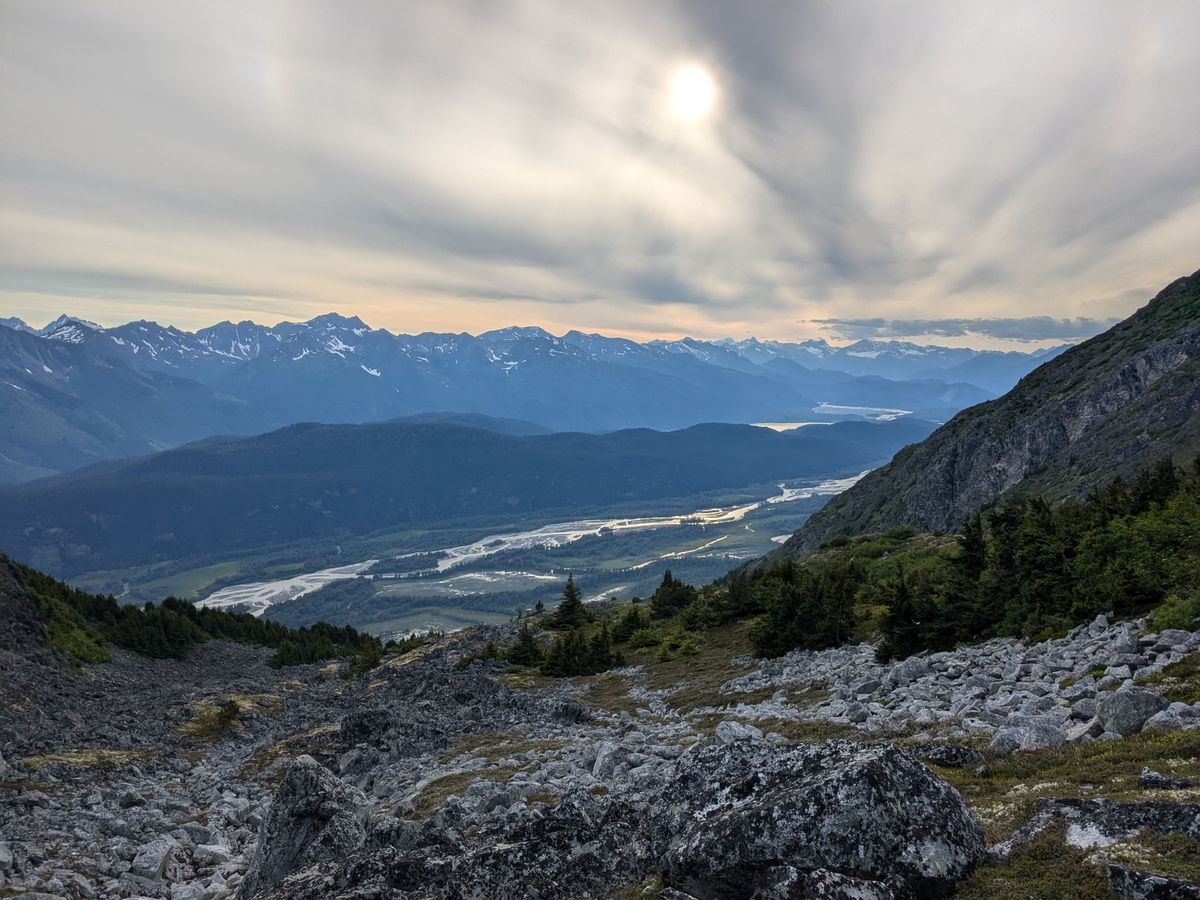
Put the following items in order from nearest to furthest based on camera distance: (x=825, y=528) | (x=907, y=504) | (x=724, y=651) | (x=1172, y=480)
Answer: (x=1172, y=480), (x=724, y=651), (x=907, y=504), (x=825, y=528)

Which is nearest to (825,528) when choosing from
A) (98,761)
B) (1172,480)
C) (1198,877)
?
(1172,480)

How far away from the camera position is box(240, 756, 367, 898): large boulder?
13883 millimetres

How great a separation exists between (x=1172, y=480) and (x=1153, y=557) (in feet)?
28.7

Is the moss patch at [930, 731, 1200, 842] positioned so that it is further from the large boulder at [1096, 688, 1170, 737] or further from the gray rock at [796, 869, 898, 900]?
the gray rock at [796, 869, 898, 900]

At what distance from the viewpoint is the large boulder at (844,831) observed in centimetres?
782

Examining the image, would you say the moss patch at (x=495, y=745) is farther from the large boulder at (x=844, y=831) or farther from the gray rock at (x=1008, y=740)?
the large boulder at (x=844, y=831)

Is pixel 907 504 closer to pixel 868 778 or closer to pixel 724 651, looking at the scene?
pixel 724 651

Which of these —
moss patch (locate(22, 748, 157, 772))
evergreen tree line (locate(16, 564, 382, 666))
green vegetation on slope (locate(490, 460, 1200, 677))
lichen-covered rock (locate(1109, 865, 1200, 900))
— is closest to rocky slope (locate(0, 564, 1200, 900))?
lichen-covered rock (locate(1109, 865, 1200, 900))

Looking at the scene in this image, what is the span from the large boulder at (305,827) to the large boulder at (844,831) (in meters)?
8.54

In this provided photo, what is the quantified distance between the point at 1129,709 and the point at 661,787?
8713mm

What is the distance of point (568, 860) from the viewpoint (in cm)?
1067

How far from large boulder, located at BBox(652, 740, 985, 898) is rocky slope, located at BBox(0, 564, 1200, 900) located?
26 mm

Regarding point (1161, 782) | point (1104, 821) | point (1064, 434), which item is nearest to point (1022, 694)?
point (1161, 782)

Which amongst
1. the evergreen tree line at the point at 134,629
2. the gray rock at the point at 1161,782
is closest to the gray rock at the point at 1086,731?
the gray rock at the point at 1161,782
